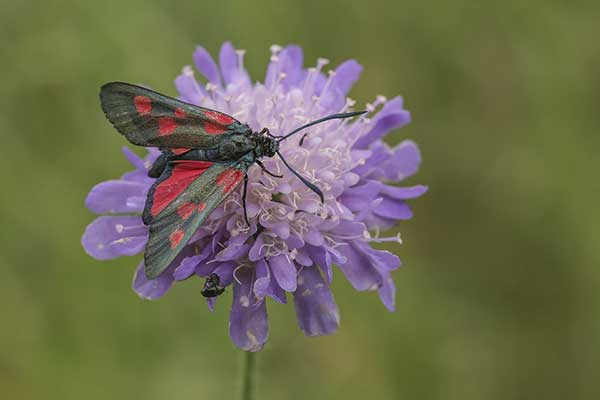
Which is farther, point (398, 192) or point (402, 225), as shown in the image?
point (402, 225)

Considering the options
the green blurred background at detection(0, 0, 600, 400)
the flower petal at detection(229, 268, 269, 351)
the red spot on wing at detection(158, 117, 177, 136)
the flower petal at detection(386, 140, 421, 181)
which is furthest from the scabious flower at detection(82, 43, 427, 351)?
the green blurred background at detection(0, 0, 600, 400)

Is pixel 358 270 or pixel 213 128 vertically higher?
pixel 213 128

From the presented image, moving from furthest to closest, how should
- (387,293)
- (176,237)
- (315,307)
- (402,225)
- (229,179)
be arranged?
1. (402,225)
2. (387,293)
3. (315,307)
4. (229,179)
5. (176,237)

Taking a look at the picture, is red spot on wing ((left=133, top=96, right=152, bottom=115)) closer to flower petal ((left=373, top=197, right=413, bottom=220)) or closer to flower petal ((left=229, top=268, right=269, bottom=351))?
flower petal ((left=229, top=268, right=269, bottom=351))

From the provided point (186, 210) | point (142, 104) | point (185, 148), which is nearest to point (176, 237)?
point (186, 210)

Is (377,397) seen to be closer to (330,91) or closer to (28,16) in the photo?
(330,91)

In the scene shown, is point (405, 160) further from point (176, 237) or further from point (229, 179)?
point (176, 237)

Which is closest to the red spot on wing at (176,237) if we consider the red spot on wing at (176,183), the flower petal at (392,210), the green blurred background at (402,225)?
the red spot on wing at (176,183)
